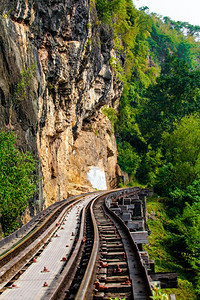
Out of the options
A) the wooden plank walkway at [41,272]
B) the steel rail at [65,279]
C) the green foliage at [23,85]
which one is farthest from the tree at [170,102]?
the steel rail at [65,279]

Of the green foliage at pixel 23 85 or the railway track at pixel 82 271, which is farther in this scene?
the green foliage at pixel 23 85

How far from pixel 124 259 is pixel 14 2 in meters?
13.0

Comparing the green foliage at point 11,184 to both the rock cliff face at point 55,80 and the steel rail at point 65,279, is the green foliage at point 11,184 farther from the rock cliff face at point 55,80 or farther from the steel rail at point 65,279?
the steel rail at point 65,279

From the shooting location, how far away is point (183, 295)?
13109 millimetres

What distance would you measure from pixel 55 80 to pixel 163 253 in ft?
44.8

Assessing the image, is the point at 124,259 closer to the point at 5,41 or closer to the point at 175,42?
the point at 5,41

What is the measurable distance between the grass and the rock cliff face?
7.50 metres

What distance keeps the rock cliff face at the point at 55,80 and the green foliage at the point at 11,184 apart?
148cm

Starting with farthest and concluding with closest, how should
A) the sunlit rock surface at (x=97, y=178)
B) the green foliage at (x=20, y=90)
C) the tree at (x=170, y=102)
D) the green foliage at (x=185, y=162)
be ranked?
the tree at (x=170, y=102) < the sunlit rock surface at (x=97, y=178) < the green foliage at (x=185, y=162) < the green foliage at (x=20, y=90)

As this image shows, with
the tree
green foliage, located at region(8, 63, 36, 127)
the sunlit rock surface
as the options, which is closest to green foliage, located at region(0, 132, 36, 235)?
green foliage, located at region(8, 63, 36, 127)

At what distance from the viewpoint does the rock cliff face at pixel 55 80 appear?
512 inches

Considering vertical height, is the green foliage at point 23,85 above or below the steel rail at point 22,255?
above

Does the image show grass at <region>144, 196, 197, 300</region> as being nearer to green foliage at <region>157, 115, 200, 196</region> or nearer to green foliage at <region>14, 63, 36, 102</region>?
green foliage at <region>157, 115, 200, 196</region>

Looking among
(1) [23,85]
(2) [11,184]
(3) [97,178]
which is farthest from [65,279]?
(3) [97,178]
